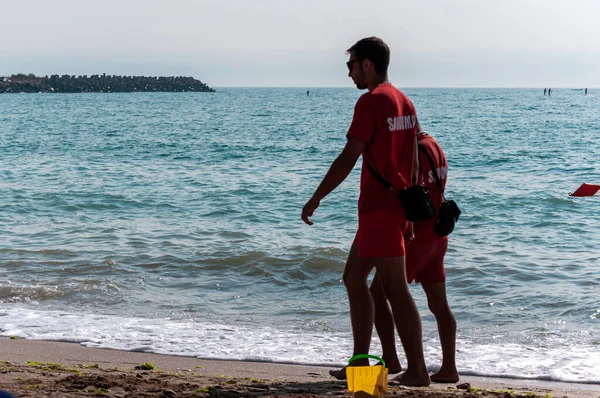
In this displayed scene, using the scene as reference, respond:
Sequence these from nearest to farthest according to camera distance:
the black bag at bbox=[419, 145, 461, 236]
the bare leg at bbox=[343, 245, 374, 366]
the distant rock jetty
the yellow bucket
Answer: the yellow bucket → the bare leg at bbox=[343, 245, 374, 366] → the black bag at bbox=[419, 145, 461, 236] → the distant rock jetty

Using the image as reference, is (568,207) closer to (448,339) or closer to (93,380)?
(448,339)

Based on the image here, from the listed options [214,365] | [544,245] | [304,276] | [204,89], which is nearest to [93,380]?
[214,365]

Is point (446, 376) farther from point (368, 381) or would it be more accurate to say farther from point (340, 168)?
point (340, 168)

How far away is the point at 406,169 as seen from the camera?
4.18m

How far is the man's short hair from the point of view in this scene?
4148 millimetres

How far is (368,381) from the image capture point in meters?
3.71

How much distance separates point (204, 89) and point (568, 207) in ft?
486

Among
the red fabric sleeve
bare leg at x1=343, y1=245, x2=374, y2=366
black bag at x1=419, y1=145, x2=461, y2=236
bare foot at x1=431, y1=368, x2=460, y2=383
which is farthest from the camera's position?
bare foot at x1=431, y1=368, x2=460, y2=383

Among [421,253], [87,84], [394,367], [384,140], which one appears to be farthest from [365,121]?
[87,84]

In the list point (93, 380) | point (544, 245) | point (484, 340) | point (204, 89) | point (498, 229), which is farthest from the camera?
point (204, 89)

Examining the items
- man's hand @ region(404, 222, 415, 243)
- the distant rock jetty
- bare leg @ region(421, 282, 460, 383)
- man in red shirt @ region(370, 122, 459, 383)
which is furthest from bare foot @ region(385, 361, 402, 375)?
the distant rock jetty

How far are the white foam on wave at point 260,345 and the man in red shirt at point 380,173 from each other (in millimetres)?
1411

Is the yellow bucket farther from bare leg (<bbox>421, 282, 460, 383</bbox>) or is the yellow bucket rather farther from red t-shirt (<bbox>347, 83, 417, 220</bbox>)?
bare leg (<bbox>421, 282, 460, 383</bbox>)

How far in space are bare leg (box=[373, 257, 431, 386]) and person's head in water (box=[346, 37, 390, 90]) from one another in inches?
35.9
